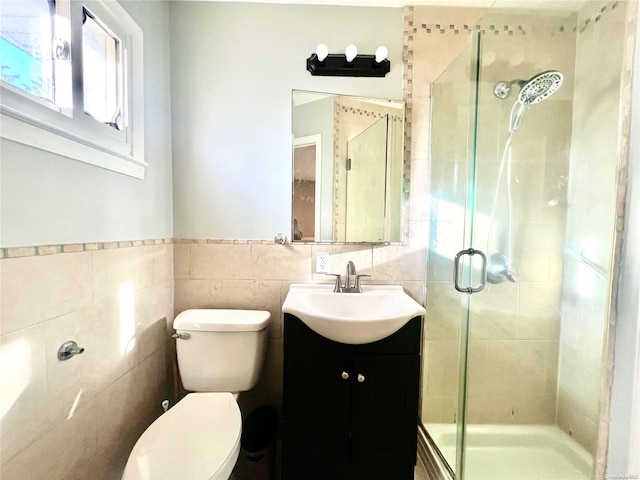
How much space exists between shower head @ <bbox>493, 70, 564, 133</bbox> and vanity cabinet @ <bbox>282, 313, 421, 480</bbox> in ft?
3.75

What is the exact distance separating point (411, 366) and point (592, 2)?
1652 mm

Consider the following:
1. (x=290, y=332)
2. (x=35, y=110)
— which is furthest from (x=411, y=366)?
(x=35, y=110)

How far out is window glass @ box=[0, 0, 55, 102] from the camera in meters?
0.72

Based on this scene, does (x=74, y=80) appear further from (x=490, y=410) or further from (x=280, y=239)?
(x=490, y=410)

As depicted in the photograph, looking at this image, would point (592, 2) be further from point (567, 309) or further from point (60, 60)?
point (60, 60)

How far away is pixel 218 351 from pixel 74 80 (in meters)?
1.18

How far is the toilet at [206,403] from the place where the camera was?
839mm

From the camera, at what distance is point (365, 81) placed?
143cm

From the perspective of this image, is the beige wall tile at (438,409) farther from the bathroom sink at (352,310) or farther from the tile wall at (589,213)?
the bathroom sink at (352,310)

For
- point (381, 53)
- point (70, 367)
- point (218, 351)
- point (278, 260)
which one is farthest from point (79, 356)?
point (381, 53)

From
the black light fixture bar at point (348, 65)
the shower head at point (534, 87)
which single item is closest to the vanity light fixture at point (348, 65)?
the black light fixture bar at point (348, 65)

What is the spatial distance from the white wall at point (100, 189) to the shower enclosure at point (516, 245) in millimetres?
1427

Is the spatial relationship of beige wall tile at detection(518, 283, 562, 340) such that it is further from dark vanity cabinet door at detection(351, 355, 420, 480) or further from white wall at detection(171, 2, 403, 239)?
white wall at detection(171, 2, 403, 239)

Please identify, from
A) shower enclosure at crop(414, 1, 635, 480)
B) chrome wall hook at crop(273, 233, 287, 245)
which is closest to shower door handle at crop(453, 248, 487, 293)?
shower enclosure at crop(414, 1, 635, 480)
